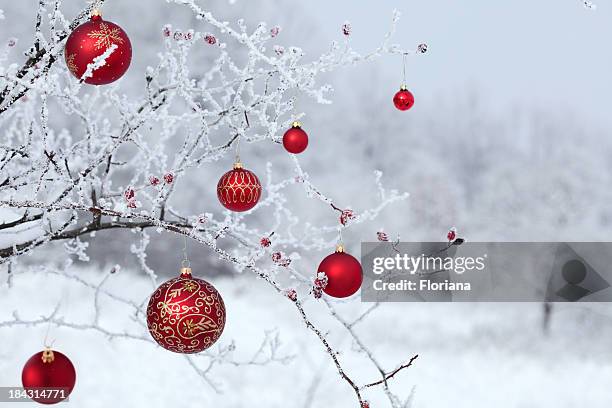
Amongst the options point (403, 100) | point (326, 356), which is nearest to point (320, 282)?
point (403, 100)

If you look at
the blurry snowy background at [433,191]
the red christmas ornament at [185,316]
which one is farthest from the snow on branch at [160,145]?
the blurry snowy background at [433,191]

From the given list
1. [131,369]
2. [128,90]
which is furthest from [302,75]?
[128,90]

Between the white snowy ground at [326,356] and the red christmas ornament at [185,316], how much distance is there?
2.12 m

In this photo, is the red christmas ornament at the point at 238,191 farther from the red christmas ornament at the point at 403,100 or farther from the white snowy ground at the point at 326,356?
the white snowy ground at the point at 326,356

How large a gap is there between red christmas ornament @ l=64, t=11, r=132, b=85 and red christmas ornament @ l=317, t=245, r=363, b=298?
32.1 inches

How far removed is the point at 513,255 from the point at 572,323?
4.37ft

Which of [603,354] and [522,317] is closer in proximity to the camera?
[603,354]

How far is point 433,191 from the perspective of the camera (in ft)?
33.6

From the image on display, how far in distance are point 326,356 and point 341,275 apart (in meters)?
4.29

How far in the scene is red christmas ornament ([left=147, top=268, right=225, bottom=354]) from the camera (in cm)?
170

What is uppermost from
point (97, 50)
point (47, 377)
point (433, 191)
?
point (433, 191)

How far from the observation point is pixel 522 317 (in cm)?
871

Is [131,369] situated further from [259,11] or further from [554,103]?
[554,103]

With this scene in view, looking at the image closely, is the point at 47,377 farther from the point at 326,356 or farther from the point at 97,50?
the point at 326,356
